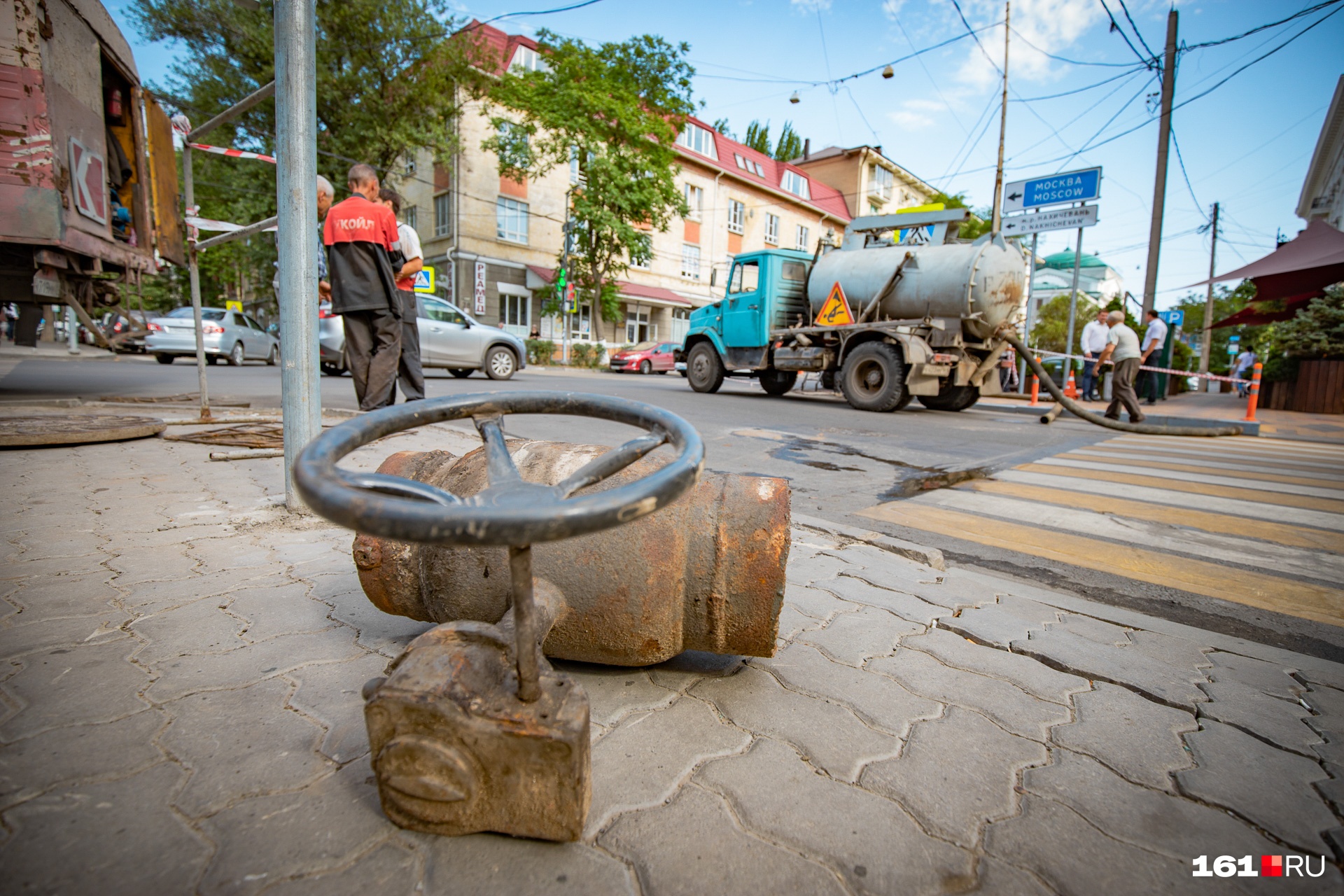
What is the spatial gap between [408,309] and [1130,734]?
14.6ft

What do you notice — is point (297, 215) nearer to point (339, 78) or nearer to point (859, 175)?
point (339, 78)

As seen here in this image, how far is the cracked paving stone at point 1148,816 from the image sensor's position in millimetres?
1021

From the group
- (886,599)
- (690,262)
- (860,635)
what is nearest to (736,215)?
(690,262)

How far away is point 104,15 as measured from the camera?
5.34 meters

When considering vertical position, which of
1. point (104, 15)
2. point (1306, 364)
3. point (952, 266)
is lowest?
point (1306, 364)

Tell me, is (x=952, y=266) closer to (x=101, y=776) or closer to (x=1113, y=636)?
(x=1113, y=636)

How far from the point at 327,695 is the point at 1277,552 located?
3772mm

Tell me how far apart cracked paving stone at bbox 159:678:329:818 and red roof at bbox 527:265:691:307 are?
2562 cm

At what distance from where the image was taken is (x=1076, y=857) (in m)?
1.00

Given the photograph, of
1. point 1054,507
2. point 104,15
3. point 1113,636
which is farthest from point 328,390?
point 1113,636

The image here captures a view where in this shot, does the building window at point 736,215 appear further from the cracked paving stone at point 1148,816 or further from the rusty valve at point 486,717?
the rusty valve at point 486,717

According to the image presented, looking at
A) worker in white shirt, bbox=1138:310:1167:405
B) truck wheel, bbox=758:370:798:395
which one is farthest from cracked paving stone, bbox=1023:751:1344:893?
truck wheel, bbox=758:370:798:395

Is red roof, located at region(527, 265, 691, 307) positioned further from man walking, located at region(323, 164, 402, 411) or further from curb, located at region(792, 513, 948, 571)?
curb, located at region(792, 513, 948, 571)

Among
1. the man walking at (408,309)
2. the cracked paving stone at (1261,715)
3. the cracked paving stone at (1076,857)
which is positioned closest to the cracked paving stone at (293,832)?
the cracked paving stone at (1076,857)
